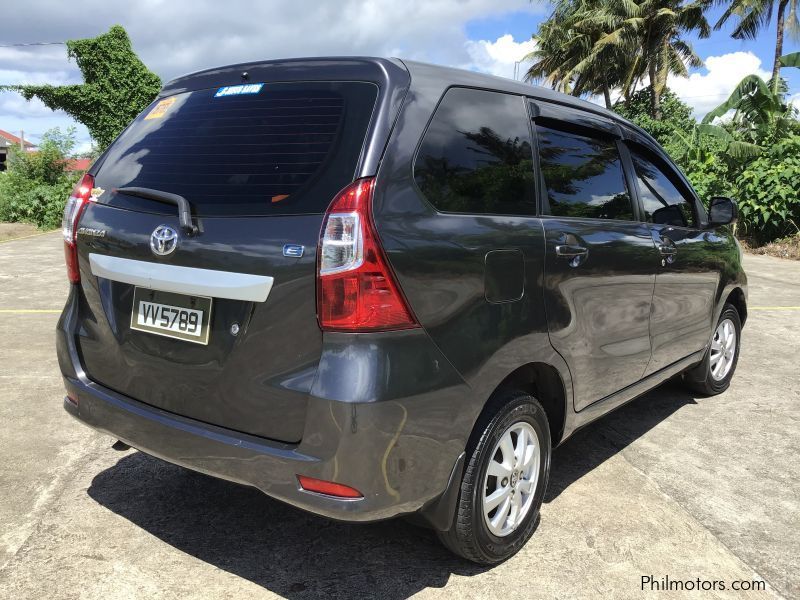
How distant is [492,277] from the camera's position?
239cm

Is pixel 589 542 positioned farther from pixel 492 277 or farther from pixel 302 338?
pixel 302 338

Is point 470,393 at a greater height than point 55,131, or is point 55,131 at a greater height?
point 55,131

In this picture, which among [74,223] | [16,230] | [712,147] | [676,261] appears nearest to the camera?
[74,223]

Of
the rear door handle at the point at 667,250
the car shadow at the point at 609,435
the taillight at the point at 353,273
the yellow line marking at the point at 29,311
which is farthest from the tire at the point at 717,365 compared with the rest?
the yellow line marking at the point at 29,311

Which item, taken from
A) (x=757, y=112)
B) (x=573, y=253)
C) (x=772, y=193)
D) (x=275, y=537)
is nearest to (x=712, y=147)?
(x=757, y=112)

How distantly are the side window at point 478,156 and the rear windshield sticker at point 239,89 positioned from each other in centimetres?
67

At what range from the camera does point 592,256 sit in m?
2.98

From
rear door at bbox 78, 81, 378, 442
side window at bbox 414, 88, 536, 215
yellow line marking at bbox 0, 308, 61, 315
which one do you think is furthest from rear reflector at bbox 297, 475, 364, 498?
yellow line marking at bbox 0, 308, 61, 315

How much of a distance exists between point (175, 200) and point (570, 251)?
60.7 inches

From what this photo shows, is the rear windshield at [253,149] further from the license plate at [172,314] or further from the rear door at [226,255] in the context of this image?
the license plate at [172,314]

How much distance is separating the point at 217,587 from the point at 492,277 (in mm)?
1486

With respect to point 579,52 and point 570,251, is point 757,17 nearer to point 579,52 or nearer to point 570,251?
point 579,52

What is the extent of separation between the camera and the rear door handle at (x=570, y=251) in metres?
2.74

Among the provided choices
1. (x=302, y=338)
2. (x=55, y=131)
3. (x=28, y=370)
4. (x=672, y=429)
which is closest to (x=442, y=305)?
(x=302, y=338)
